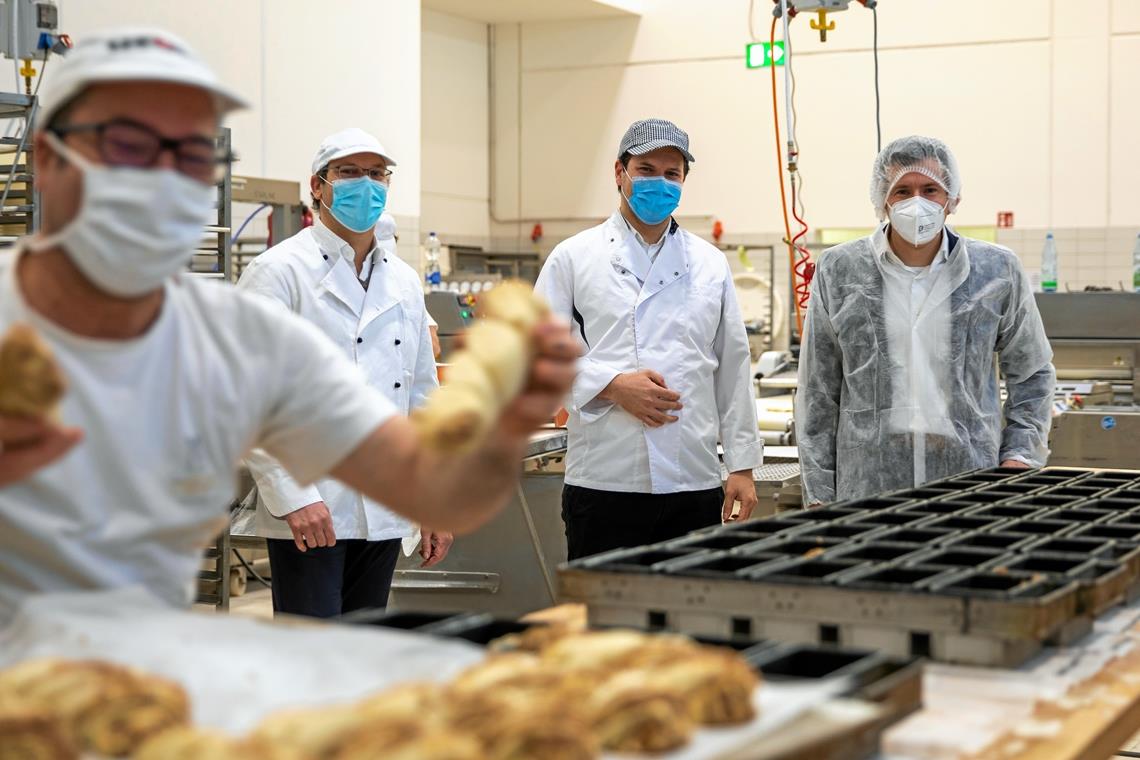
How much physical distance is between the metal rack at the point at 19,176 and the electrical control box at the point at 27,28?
0.17 m

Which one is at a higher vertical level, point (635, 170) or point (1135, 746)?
point (635, 170)

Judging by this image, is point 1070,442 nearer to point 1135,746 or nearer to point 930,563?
point 1135,746

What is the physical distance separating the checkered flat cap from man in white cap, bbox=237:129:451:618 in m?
0.60

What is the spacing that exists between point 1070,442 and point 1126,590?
9.56 feet

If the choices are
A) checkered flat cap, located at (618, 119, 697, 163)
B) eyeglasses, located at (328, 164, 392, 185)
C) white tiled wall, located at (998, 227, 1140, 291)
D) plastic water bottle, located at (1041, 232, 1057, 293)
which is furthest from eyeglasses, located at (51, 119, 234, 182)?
white tiled wall, located at (998, 227, 1140, 291)

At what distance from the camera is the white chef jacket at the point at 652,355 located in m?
3.23

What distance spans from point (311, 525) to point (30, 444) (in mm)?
1615

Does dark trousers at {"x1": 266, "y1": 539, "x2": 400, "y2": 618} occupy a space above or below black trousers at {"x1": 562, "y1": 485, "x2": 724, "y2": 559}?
below

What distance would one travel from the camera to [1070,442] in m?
4.82

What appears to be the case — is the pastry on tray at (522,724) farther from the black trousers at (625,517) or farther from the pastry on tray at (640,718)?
the black trousers at (625,517)

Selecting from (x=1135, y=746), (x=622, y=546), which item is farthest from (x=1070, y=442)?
(x=622, y=546)

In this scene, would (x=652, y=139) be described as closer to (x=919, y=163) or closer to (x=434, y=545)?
(x=919, y=163)

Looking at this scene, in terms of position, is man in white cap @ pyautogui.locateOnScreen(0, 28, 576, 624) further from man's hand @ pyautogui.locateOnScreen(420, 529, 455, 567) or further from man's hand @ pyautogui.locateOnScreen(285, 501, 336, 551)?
man's hand @ pyautogui.locateOnScreen(420, 529, 455, 567)

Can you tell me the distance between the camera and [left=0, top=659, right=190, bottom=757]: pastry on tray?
3.70ft
